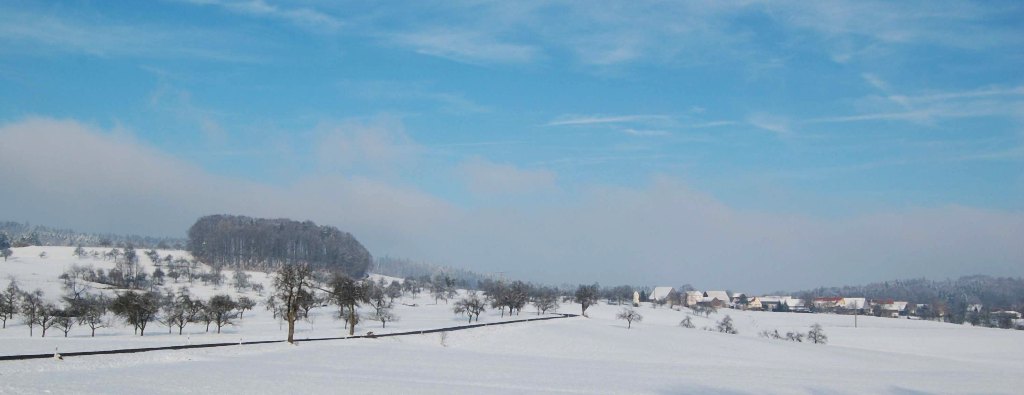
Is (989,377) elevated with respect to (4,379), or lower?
lower

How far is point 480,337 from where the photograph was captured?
80375 millimetres

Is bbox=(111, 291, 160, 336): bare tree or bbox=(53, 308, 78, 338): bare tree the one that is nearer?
bbox=(53, 308, 78, 338): bare tree

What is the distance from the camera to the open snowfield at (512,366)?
3266 cm

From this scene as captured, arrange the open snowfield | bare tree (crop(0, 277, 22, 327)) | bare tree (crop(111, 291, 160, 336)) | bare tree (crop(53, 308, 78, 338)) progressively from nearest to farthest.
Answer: the open snowfield < bare tree (crop(53, 308, 78, 338)) < bare tree (crop(111, 291, 160, 336)) < bare tree (crop(0, 277, 22, 327))

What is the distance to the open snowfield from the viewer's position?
32656 mm

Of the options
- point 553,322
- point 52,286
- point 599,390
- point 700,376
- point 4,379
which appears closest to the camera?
point 4,379

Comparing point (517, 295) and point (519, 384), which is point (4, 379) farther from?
point (517, 295)

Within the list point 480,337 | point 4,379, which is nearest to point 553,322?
point 480,337

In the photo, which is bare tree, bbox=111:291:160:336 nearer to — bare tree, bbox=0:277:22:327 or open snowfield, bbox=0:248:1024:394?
open snowfield, bbox=0:248:1024:394

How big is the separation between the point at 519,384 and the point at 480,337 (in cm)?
4200

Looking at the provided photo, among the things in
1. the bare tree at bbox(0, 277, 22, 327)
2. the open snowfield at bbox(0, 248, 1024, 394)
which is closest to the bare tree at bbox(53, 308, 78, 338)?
the open snowfield at bbox(0, 248, 1024, 394)

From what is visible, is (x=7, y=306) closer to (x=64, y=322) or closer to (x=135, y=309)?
(x=64, y=322)

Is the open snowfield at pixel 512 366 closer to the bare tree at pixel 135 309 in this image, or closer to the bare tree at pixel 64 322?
the bare tree at pixel 64 322

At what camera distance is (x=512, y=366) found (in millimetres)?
50500
